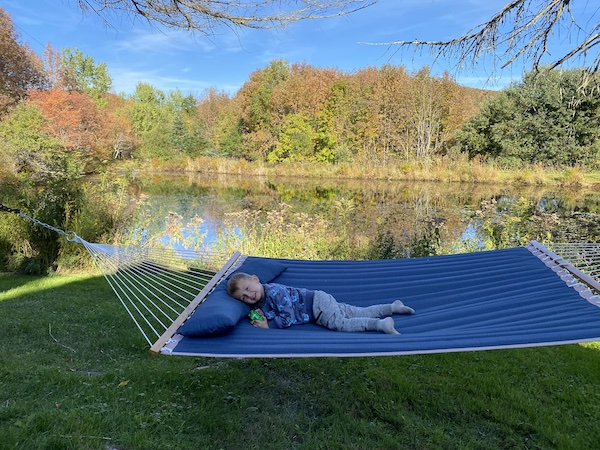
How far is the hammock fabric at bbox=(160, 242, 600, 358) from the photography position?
1.36 m

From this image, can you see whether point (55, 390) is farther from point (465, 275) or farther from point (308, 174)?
point (308, 174)

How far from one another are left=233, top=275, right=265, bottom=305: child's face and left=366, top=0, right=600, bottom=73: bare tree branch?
152cm

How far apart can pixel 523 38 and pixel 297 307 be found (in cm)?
196

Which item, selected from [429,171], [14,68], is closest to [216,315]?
[429,171]

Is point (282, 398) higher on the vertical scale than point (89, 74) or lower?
lower

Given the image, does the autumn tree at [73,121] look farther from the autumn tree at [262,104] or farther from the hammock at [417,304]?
the hammock at [417,304]

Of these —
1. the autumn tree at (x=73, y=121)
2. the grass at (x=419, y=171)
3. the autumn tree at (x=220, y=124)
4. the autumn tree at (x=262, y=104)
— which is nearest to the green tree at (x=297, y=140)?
the autumn tree at (x=262, y=104)

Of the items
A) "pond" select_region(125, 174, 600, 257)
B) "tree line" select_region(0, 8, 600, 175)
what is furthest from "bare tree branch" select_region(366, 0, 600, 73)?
"tree line" select_region(0, 8, 600, 175)

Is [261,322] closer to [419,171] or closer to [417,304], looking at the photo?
[417,304]

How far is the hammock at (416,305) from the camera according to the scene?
138cm

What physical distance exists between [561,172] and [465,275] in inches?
482

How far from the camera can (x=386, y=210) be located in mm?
7930

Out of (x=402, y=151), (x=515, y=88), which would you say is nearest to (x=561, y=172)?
(x=515, y=88)

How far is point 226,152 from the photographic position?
20266 millimetres
